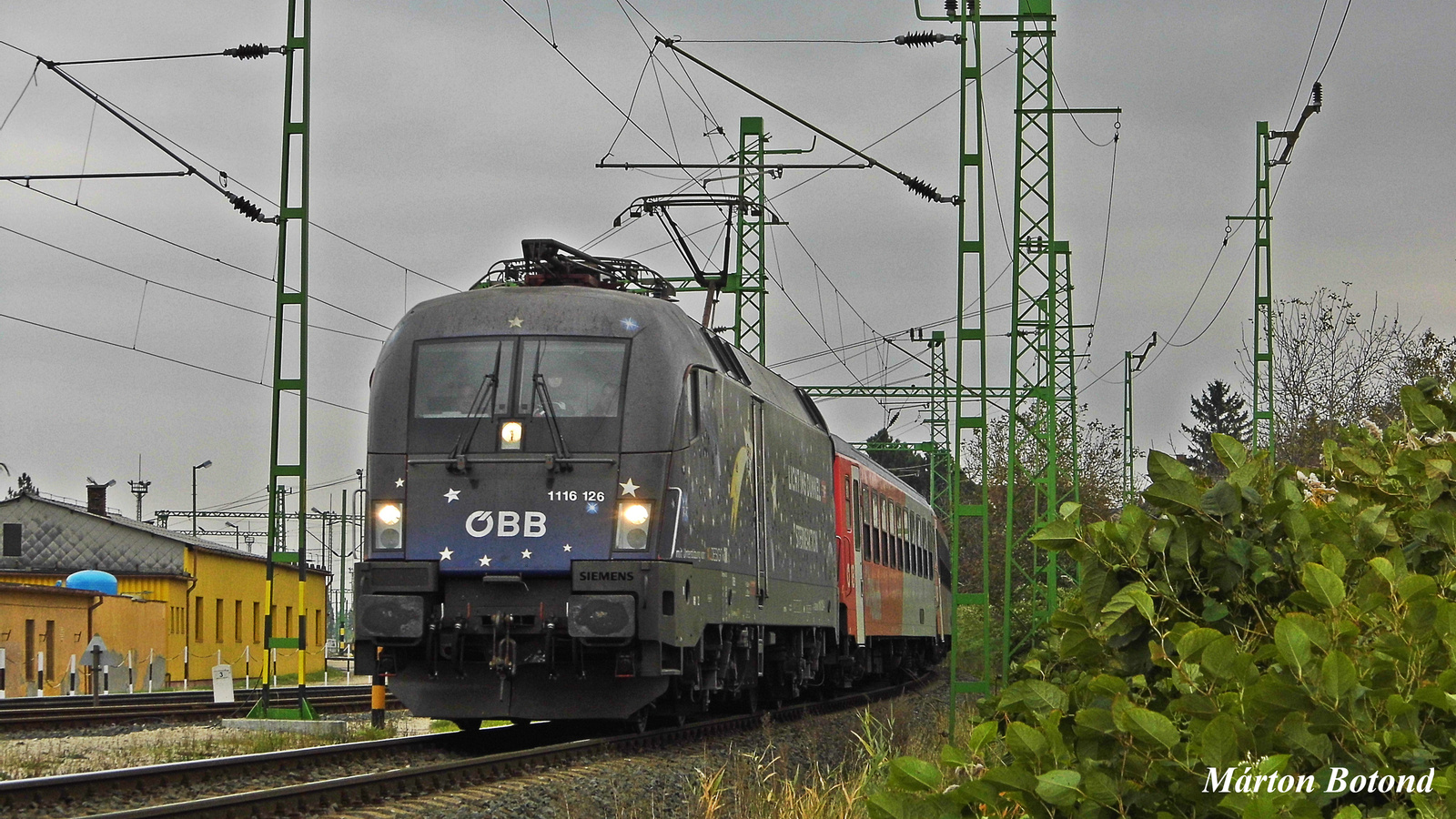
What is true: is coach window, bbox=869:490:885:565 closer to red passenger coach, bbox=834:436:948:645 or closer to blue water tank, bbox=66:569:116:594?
red passenger coach, bbox=834:436:948:645

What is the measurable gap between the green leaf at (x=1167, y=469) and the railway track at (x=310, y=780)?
5812 millimetres

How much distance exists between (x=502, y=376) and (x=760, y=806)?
15.6 feet

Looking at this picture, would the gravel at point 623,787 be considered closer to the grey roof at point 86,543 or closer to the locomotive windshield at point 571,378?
the locomotive windshield at point 571,378

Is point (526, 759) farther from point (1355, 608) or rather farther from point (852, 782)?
point (1355, 608)

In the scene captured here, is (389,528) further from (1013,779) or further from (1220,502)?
(1013,779)

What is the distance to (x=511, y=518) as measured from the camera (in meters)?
13.0

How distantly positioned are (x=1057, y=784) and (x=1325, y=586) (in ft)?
2.81

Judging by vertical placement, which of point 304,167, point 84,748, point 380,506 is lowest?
point 84,748

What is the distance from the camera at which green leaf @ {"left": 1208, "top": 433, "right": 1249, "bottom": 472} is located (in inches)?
203

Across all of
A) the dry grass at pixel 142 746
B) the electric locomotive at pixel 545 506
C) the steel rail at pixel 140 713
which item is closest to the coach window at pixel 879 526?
the steel rail at pixel 140 713

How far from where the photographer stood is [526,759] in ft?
40.4

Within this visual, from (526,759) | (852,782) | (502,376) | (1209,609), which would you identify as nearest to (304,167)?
(502,376)

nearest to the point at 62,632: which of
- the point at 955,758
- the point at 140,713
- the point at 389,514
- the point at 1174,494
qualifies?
the point at 140,713

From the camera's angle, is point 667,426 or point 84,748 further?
point 84,748
